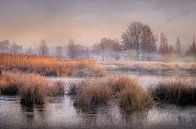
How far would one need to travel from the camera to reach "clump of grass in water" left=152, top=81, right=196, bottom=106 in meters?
9.34

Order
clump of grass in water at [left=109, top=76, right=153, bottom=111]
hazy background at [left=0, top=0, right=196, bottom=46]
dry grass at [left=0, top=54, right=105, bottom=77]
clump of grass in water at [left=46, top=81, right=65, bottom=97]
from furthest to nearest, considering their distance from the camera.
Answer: hazy background at [left=0, top=0, right=196, bottom=46], dry grass at [left=0, top=54, right=105, bottom=77], clump of grass in water at [left=46, top=81, right=65, bottom=97], clump of grass in water at [left=109, top=76, right=153, bottom=111]

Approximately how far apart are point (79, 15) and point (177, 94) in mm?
10479

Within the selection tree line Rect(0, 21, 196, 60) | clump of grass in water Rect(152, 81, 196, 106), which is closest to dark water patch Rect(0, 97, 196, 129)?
clump of grass in water Rect(152, 81, 196, 106)

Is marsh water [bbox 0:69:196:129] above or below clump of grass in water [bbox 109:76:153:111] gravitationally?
below

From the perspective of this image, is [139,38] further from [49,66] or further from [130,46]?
[49,66]

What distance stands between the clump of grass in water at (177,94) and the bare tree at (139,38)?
18878mm

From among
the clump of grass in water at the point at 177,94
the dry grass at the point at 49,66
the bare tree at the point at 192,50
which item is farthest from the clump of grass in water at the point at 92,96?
the bare tree at the point at 192,50

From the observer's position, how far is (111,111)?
8266 millimetres

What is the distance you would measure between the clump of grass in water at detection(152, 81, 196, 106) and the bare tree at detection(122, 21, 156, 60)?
1888 centimetres

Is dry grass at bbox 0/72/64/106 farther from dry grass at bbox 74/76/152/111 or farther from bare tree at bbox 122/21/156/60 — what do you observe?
bare tree at bbox 122/21/156/60

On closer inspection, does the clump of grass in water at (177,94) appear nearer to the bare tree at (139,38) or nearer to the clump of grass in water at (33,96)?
the clump of grass in water at (33,96)

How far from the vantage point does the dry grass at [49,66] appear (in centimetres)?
1609

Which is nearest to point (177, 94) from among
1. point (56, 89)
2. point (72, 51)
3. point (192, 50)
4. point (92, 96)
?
point (92, 96)

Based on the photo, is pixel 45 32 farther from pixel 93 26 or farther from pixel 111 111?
pixel 111 111
